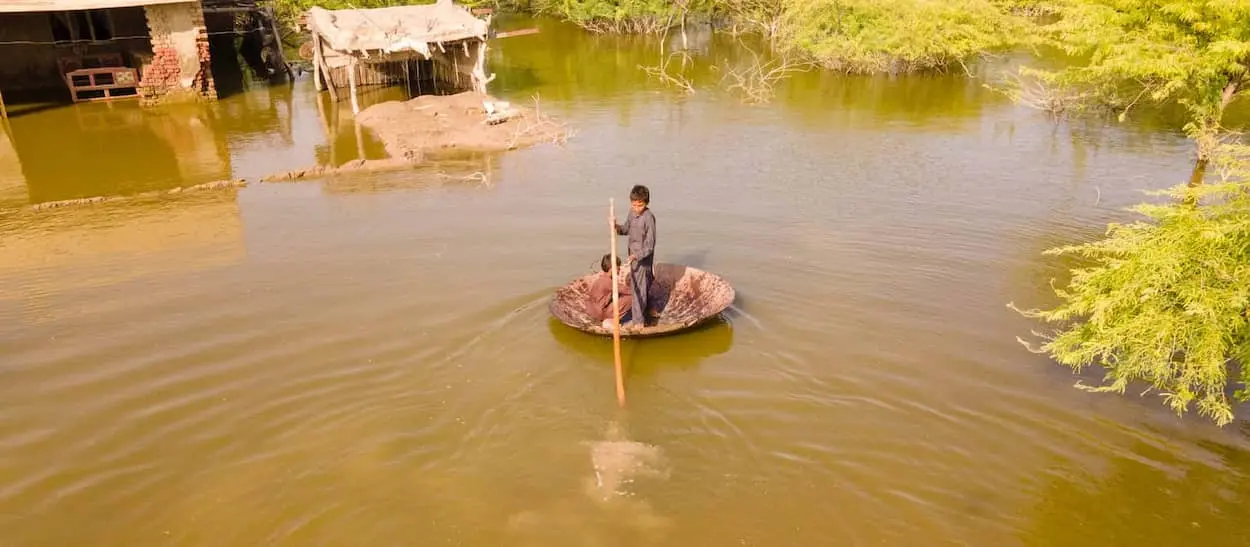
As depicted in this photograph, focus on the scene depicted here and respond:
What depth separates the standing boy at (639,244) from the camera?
25.7 ft

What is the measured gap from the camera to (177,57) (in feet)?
60.9

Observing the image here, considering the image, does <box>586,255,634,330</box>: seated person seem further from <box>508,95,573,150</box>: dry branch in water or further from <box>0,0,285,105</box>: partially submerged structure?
<box>0,0,285,105</box>: partially submerged structure

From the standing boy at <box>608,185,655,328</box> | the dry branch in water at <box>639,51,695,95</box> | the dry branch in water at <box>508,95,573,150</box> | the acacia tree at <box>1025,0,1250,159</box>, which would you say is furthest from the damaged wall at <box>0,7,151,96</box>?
the acacia tree at <box>1025,0,1250,159</box>

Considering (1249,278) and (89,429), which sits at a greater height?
(1249,278)

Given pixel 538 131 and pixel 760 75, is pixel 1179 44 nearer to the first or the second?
pixel 760 75

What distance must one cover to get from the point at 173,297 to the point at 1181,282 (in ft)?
31.3

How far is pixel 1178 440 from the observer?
6762mm

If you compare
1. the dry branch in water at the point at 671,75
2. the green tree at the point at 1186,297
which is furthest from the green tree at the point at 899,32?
the green tree at the point at 1186,297

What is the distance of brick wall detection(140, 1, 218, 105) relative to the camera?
59.2 ft

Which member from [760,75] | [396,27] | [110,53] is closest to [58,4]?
[110,53]

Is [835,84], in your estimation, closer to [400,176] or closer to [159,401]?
[400,176]

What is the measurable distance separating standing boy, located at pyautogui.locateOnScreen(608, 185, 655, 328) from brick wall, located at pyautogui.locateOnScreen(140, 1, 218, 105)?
14.8 metres

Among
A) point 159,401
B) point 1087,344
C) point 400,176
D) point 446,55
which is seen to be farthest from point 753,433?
point 446,55

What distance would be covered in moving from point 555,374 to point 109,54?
17.6m
